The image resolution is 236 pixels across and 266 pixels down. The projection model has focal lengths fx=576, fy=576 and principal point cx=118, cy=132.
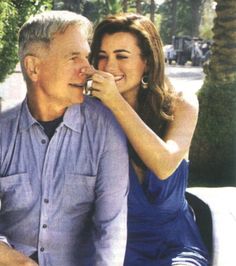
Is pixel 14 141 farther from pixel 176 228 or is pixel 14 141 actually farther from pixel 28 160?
pixel 176 228

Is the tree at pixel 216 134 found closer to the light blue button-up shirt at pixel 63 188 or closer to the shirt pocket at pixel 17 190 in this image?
the light blue button-up shirt at pixel 63 188

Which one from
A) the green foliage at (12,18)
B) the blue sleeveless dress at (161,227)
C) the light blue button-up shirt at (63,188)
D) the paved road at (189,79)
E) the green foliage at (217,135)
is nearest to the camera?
the light blue button-up shirt at (63,188)

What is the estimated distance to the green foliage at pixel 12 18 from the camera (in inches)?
333

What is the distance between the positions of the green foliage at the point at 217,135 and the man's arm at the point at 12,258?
4785 millimetres

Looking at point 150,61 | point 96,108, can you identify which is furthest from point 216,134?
point 96,108

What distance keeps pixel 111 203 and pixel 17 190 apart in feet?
1.23

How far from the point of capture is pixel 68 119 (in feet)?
7.68

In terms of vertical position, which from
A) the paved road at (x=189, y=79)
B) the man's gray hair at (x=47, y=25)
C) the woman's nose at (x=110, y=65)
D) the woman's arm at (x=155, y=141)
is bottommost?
the paved road at (x=189, y=79)

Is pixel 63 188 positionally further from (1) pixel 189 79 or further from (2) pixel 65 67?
(1) pixel 189 79

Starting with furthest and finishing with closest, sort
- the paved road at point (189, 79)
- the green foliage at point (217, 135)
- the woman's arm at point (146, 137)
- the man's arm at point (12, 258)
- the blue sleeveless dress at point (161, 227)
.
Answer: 1. the paved road at point (189, 79)
2. the green foliage at point (217, 135)
3. the blue sleeveless dress at point (161, 227)
4. the woman's arm at point (146, 137)
5. the man's arm at point (12, 258)

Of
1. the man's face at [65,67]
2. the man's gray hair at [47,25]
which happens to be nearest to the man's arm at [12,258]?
the man's face at [65,67]

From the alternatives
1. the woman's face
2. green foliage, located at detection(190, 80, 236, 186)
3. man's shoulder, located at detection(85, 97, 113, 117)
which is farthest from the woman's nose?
green foliage, located at detection(190, 80, 236, 186)

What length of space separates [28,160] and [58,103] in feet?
0.87

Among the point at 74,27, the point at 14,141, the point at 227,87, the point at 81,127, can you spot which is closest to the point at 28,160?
the point at 14,141
